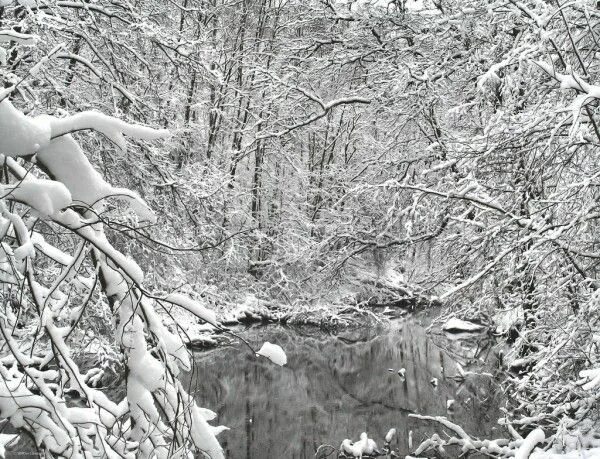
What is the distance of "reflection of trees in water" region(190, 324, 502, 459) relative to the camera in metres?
8.84

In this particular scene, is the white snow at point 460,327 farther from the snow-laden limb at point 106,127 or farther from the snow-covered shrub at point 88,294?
the snow-laden limb at point 106,127

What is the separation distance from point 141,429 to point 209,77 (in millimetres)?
5760

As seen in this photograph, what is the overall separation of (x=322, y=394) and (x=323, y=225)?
414cm

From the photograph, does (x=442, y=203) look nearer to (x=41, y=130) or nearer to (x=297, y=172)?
(x=41, y=130)

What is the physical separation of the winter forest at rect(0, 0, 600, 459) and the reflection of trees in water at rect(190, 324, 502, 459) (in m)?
0.06

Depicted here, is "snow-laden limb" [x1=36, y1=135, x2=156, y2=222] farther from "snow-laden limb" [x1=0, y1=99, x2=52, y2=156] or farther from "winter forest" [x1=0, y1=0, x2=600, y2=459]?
"snow-laden limb" [x1=0, y1=99, x2=52, y2=156]

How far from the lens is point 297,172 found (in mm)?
22750

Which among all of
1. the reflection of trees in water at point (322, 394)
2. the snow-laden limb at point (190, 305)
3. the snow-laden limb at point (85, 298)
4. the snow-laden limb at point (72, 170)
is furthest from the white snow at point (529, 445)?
the snow-laden limb at point (72, 170)

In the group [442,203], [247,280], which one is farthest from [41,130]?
[247,280]

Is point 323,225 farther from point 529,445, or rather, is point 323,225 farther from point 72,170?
point 72,170

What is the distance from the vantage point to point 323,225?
8.31 metres

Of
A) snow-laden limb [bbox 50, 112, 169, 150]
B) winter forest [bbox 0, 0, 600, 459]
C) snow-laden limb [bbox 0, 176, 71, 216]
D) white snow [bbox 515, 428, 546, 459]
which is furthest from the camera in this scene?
white snow [bbox 515, 428, 546, 459]

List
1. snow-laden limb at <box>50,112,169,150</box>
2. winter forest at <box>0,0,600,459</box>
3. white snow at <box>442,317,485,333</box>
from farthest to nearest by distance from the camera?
white snow at <box>442,317,485,333</box> < winter forest at <box>0,0,600,459</box> < snow-laden limb at <box>50,112,169,150</box>

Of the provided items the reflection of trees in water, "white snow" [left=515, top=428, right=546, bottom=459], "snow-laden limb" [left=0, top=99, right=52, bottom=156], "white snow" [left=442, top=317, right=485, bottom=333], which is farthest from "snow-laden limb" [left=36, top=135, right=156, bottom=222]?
"white snow" [left=442, top=317, right=485, bottom=333]
